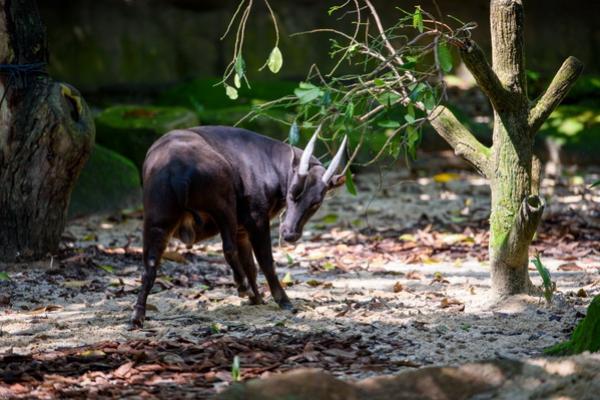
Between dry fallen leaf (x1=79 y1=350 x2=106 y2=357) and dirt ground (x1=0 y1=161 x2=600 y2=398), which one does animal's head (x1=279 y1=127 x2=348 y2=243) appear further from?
dry fallen leaf (x1=79 y1=350 x2=106 y2=357)

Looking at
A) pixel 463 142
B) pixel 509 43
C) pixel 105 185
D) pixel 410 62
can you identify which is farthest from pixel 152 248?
pixel 105 185

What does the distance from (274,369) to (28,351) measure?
4.67 feet

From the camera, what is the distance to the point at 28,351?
539 centimetres

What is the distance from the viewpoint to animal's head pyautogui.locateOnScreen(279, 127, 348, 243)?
22.2 ft

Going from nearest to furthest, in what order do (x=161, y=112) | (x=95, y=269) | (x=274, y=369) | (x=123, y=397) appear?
(x=123, y=397)
(x=274, y=369)
(x=95, y=269)
(x=161, y=112)

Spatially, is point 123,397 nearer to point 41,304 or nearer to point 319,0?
point 41,304

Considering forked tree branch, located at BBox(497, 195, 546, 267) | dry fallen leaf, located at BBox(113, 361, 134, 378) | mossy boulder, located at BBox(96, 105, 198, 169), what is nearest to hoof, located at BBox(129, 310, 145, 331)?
dry fallen leaf, located at BBox(113, 361, 134, 378)

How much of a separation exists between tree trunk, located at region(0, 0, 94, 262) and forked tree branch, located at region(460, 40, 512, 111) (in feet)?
11.3

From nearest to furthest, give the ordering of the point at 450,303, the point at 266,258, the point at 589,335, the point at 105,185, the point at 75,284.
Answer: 1. the point at 589,335
2. the point at 450,303
3. the point at 266,258
4. the point at 75,284
5. the point at 105,185

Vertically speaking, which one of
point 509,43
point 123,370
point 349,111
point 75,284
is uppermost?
point 509,43

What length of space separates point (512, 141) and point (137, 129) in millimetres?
6992

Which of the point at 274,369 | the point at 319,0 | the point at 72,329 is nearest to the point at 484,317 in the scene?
the point at 274,369

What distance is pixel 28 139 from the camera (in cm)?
782

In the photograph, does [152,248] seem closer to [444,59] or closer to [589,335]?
[444,59]
